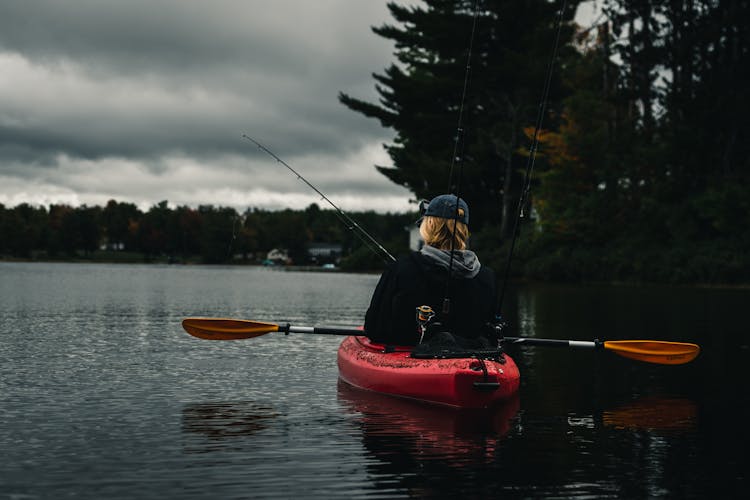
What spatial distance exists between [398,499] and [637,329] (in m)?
16.1

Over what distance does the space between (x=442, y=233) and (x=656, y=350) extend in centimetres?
358

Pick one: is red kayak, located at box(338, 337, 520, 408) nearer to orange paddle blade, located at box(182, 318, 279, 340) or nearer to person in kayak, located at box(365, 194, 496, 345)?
person in kayak, located at box(365, 194, 496, 345)

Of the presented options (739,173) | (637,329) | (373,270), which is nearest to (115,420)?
(637,329)


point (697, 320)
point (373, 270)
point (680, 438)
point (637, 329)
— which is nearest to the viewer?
point (680, 438)

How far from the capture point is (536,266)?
5716 centimetres

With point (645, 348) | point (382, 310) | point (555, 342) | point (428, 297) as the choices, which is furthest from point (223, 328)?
point (645, 348)

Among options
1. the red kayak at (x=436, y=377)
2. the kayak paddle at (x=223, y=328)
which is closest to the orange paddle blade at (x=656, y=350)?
the red kayak at (x=436, y=377)

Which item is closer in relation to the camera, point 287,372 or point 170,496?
point 170,496

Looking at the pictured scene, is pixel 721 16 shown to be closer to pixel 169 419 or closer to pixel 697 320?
pixel 697 320

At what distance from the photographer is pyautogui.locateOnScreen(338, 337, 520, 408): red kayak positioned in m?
9.44

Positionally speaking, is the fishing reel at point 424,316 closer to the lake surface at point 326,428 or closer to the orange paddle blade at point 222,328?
the lake surface at point 326,428

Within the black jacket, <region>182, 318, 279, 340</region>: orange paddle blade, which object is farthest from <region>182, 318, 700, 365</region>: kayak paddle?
the black jacket

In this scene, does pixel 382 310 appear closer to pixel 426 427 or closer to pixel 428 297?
pixel 428 297

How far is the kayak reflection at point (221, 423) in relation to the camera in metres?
8.37
